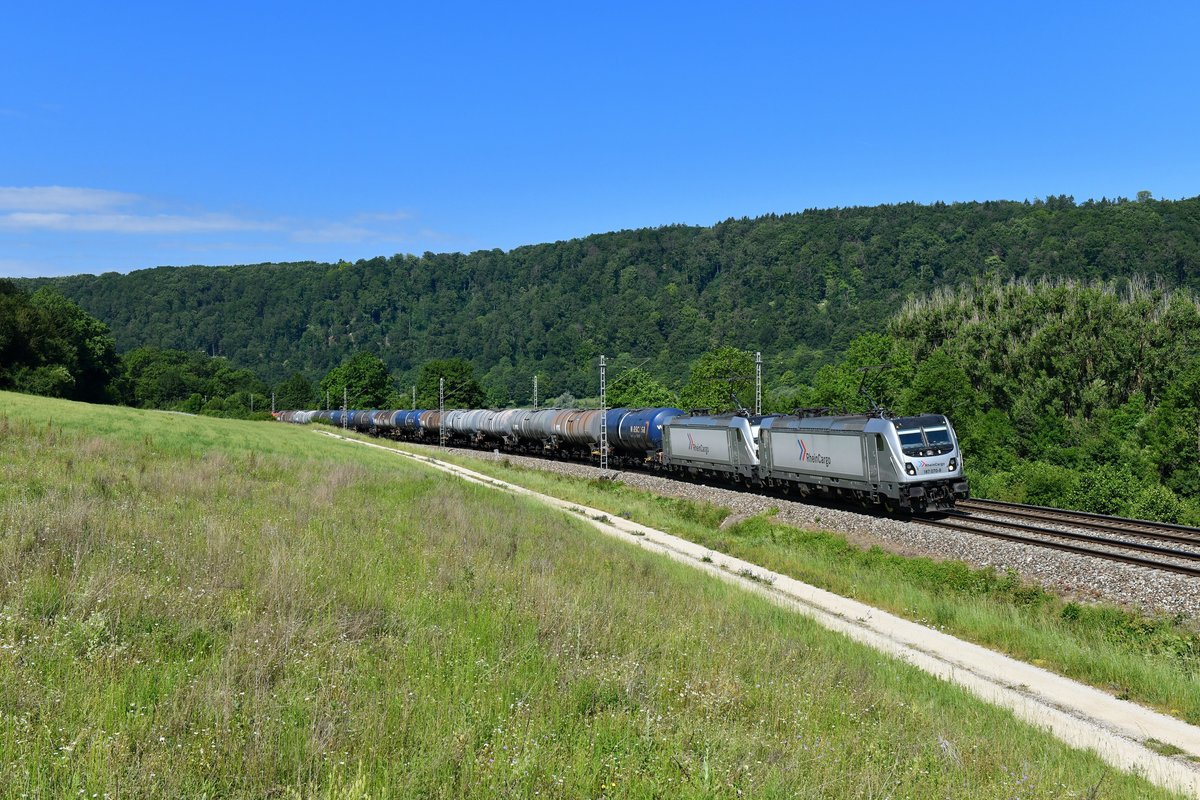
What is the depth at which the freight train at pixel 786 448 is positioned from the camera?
2745 centimetres

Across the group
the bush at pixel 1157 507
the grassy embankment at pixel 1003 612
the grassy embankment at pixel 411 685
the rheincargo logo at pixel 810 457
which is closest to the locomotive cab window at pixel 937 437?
the rheincargo logo at pixel 810 457

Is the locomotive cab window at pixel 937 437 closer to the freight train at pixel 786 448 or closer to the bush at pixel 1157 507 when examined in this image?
the freight train at pixel 786 448

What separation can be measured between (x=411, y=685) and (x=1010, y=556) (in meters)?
18.7

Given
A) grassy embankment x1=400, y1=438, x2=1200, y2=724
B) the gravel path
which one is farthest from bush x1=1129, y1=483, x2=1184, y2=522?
grassy embankment x1=400, y1=438, x2=1200, y2=724

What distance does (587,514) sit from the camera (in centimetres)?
2942

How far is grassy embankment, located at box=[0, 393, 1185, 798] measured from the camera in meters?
5.24

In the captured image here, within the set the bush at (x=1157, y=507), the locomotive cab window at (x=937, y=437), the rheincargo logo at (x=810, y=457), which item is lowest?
the bush at (x=1157, y=507)

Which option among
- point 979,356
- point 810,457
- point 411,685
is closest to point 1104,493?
point 810,457

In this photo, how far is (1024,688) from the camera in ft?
37.3

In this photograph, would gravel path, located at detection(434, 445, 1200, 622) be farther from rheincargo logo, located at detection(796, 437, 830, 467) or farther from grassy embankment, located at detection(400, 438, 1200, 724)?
rheincargo logo, located at detection(796, 437, 830, 467)

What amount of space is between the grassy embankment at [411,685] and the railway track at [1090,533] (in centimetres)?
1247

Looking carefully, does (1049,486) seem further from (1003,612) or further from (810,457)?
(1003,612)

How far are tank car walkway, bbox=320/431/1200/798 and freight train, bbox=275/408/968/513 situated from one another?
10.4 meters

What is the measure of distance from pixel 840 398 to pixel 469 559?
72.9 metres
